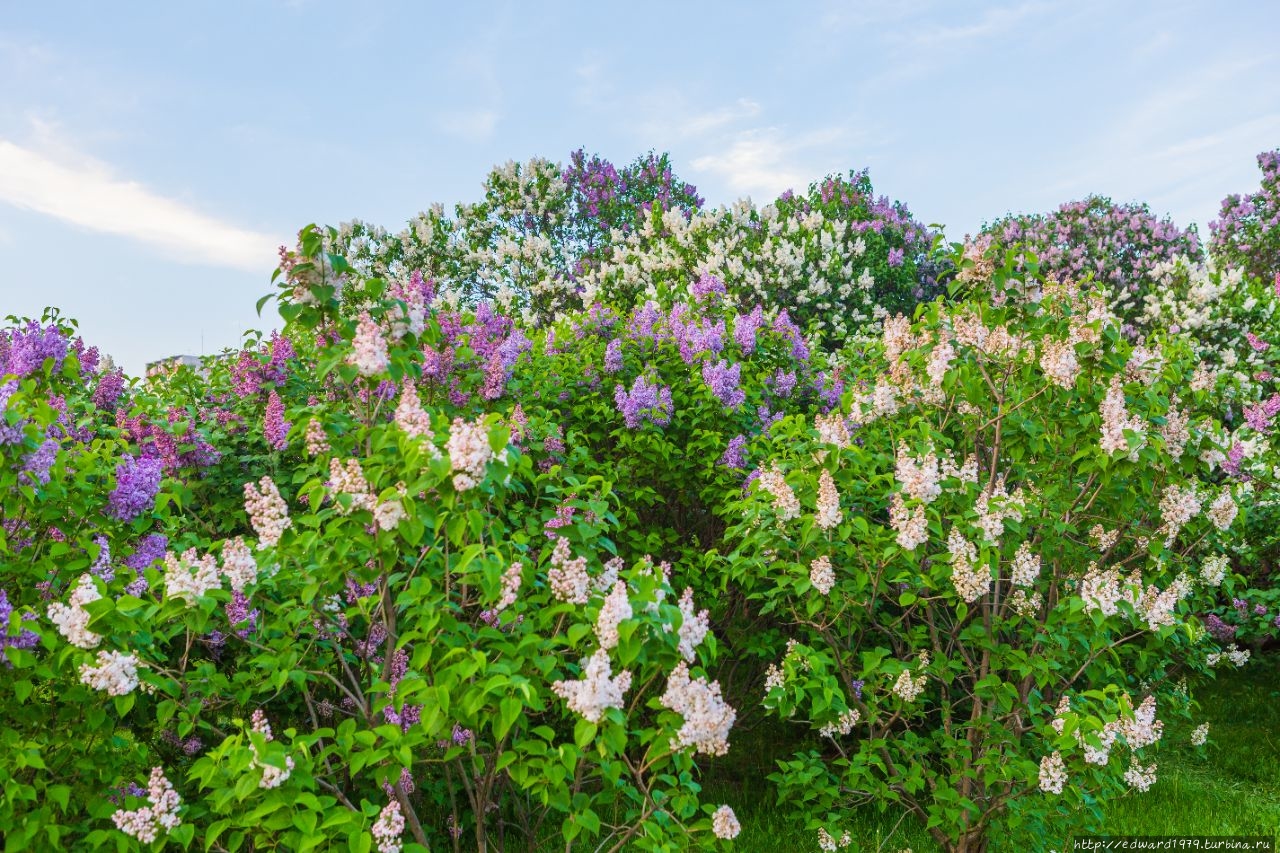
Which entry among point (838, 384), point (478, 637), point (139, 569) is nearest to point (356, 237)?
point (838, 384)

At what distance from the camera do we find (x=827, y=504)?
160 inches

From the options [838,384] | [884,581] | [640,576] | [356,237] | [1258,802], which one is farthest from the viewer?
[356,237]

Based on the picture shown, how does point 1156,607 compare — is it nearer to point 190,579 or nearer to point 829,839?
point 829,839

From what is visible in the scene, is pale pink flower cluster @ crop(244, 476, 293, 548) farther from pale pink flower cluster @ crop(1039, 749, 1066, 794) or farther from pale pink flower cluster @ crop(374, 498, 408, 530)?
pale pink flower cluster @ crop(1039, 749, 1066, 794)

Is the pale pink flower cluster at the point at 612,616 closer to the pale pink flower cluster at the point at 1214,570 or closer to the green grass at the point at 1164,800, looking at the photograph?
the green grass at the point at 1164,800

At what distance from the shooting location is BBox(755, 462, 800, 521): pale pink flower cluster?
421 centimetres

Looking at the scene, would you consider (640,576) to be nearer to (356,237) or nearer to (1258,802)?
(1258,802)

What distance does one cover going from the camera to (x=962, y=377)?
4828 millimetres

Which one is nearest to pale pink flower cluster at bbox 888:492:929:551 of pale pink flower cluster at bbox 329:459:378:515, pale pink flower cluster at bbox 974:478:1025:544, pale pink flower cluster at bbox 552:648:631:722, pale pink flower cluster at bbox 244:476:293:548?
pale pink flower cluster at bbox 974:478:1025:544

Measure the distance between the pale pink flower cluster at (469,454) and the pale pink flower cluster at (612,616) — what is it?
530mm

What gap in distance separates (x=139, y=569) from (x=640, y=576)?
2220 millimetres

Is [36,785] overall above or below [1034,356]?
below

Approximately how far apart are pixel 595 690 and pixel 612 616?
0.71ft

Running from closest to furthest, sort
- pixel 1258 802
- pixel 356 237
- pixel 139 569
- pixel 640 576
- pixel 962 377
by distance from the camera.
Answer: pixel 640 576 < pixel 139 569 < pixel 962 377 < pixel 1258 802 < pixel 356 237
